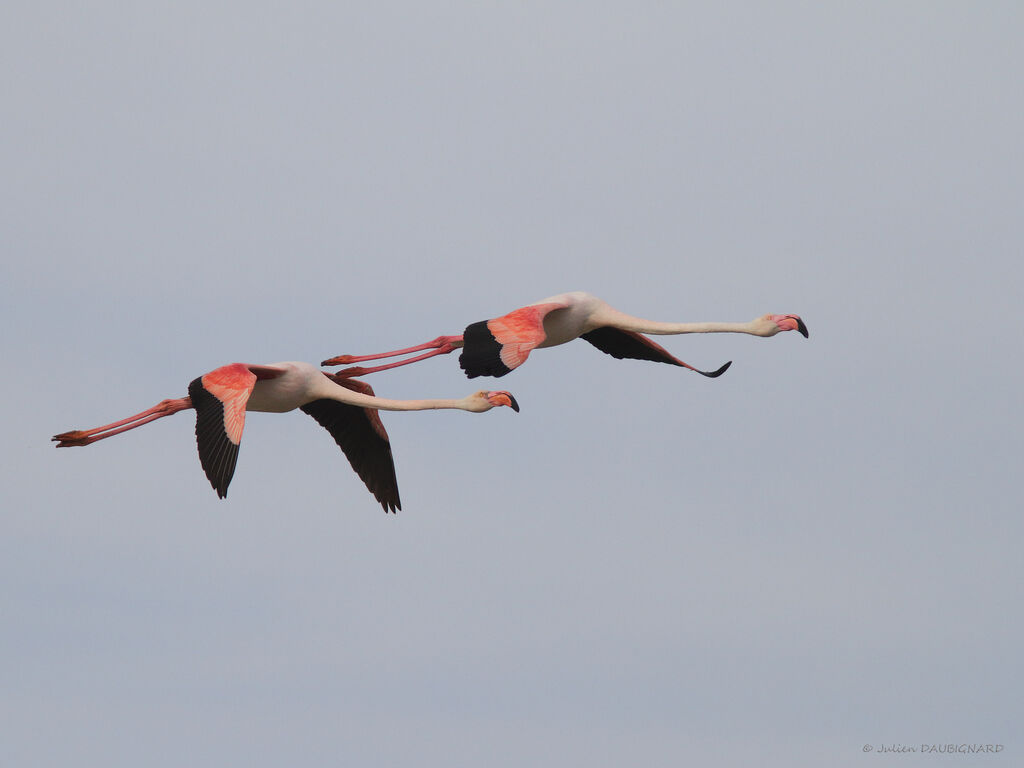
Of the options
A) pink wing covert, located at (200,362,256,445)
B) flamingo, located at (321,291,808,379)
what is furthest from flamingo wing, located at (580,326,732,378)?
pink wing covert, located at (200,362,256,445)

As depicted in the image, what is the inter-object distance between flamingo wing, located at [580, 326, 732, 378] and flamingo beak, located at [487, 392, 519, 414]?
379 cm

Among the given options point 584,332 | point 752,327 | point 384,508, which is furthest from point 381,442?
point 752,327

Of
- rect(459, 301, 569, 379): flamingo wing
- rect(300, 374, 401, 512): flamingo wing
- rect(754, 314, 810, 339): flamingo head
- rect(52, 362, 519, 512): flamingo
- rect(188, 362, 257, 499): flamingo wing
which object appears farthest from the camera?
rect(300, 374, 401, 512): flamingo wing

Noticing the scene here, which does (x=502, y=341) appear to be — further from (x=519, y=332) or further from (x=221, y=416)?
(x=221, y=416)

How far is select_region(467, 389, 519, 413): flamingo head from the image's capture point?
24.9 m

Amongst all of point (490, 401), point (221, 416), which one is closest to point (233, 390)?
point (221, 416)

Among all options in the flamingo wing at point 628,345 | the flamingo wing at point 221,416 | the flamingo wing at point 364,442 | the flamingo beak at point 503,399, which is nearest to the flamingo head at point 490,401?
the flamingo beak at point 503,399

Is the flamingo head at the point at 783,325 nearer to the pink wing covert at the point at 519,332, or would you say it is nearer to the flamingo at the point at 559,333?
the flamingo at the point at 559,333

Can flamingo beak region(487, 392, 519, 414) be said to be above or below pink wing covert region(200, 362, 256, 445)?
below

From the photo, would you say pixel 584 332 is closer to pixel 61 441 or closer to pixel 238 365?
pixel 238 365

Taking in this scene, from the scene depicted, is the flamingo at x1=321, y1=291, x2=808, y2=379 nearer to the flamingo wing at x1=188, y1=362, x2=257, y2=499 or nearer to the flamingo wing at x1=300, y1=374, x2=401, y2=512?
the flamingo wing at x1=300, y1=374, x2=401, y2=512

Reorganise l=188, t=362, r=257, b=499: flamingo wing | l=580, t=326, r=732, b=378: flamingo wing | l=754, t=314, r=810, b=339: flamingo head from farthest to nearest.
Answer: l=580, t=326, r=732, b=378: flamingo wing → l=754, t=314, r=810, b=339: flamingo head → l=188, t=362, r=257, b=499: flamingo wing

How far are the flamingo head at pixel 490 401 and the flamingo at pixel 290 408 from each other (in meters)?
0.01

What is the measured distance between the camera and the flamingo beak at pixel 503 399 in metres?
24.9
